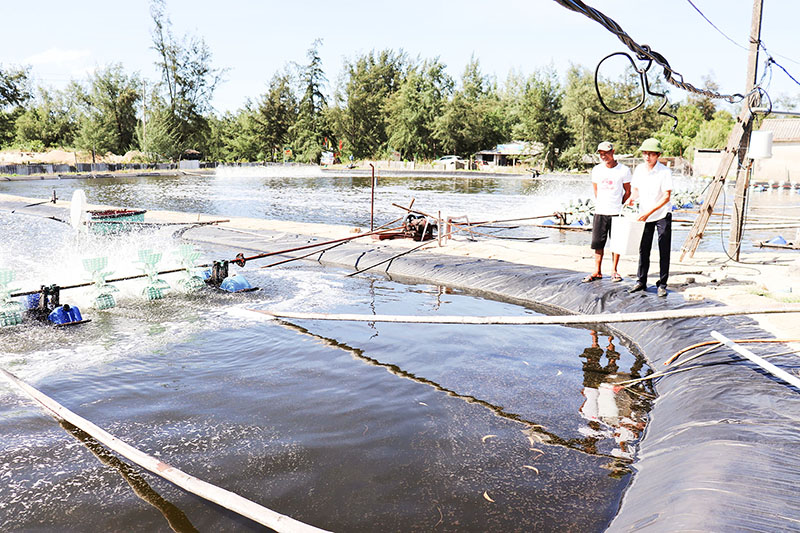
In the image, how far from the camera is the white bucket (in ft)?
26.3

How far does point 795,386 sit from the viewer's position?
4.57m

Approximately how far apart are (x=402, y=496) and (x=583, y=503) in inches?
50.6

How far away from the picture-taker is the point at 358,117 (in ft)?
297

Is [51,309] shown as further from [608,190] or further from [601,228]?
[608,190]

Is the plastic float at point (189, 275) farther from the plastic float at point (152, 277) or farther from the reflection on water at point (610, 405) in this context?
the reflection on water at point (610, 405)

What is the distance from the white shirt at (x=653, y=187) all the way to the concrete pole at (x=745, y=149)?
398 cm

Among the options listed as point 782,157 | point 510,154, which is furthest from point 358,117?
point 782,157

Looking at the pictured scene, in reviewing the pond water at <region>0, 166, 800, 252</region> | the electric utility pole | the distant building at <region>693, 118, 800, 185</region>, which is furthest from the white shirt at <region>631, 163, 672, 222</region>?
the distant building at <region>693, 118, 800, 185</region>

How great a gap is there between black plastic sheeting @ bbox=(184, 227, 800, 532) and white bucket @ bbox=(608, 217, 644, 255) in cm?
59

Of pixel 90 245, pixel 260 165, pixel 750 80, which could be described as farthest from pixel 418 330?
pixel 260 165

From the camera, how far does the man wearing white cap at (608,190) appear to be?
8.29 metres

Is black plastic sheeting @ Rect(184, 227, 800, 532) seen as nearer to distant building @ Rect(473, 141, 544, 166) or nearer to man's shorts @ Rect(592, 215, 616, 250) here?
man's shorts @ Rect(592, 215, 616, 250)

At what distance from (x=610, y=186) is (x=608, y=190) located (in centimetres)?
7

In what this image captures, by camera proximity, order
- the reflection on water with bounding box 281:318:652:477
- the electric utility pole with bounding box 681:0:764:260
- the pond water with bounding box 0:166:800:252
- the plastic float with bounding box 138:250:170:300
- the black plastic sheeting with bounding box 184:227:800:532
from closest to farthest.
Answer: the black plastic sheeting with bounding box 184:227:800:532 < the reflection on water with bounding box 281:318:652:477 < the plastic float with bounding box 138:250:170:300 < the electric utility pole with bounding box 681:0:764:260 < the pond water with bounding box 0:166:800:252
